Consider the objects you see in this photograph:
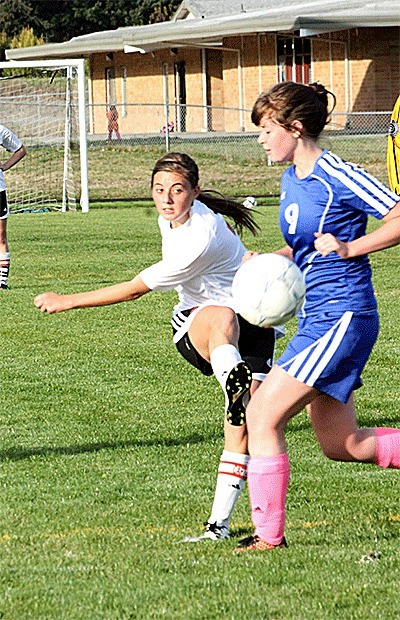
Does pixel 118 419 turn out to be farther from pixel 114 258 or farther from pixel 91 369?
pixel 114 258

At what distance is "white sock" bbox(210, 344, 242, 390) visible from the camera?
5148mm

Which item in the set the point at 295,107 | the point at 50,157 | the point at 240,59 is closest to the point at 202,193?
the point at 295,107

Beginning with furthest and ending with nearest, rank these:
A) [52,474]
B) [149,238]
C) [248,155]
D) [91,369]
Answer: [248,155]
[149,238]
[91,369]
[52,474]

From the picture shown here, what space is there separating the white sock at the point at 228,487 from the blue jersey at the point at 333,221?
30.5 inches

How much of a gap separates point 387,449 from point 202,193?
1489mm

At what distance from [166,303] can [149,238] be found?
7.55 m

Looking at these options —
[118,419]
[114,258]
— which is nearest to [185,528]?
[118,419]

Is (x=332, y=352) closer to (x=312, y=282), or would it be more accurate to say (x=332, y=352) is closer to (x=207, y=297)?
(x=312, y=282)

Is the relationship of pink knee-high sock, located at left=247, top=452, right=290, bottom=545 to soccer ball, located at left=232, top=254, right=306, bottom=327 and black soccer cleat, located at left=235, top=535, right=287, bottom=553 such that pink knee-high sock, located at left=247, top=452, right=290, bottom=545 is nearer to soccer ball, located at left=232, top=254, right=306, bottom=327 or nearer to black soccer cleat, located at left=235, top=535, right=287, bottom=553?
black soccer cleat, located at left=235, top=535, right=287, bottom=553

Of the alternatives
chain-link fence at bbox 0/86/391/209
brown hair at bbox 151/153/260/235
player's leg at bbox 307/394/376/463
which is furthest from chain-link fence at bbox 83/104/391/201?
player's leg at bbox 307/394/376/463

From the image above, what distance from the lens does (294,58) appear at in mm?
42312

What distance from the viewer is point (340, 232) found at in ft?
15.8

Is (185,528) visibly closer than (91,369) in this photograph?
Yes

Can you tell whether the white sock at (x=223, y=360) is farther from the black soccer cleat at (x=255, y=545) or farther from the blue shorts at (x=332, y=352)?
A: the black soccer cleat at (x=255, y=545)
